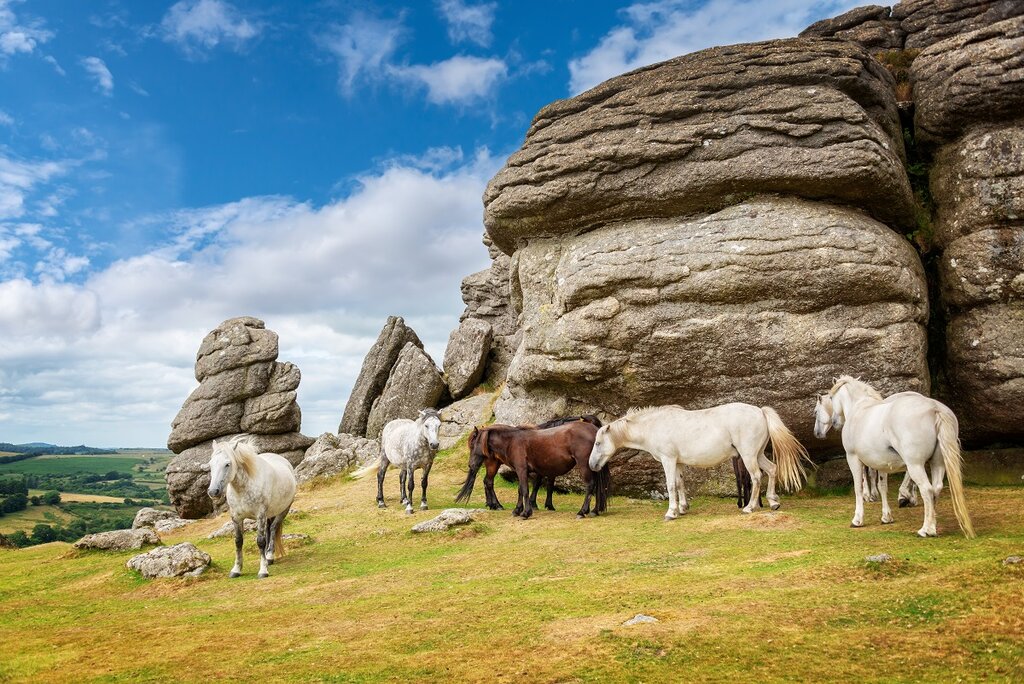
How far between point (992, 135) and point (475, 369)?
2020 cm

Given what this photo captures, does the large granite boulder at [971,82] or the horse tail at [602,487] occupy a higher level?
the large granite boulder at [971,82]

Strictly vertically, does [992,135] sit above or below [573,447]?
above

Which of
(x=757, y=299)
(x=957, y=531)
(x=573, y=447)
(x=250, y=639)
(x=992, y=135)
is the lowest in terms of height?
(x=250, y=639)

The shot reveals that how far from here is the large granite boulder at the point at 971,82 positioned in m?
16.7

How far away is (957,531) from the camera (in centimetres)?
1044

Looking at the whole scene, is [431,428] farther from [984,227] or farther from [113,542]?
[984,227]

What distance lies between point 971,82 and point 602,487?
13609 millimetres

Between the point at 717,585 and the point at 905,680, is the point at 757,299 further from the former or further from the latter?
the point at 905,680

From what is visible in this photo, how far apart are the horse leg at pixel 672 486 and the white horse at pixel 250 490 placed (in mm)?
7379

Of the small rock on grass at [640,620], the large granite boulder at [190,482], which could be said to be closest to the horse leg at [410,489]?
the small rock on grass at [640,620]

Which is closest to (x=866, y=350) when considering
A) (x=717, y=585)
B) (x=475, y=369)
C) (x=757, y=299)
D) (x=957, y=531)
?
(x=757, y=299)

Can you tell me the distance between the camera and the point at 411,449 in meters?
17.6

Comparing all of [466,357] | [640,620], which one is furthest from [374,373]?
[640,620]

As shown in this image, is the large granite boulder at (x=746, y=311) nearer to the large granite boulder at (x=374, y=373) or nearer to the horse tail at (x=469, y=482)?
the horse tail at (x=469, y=482)
